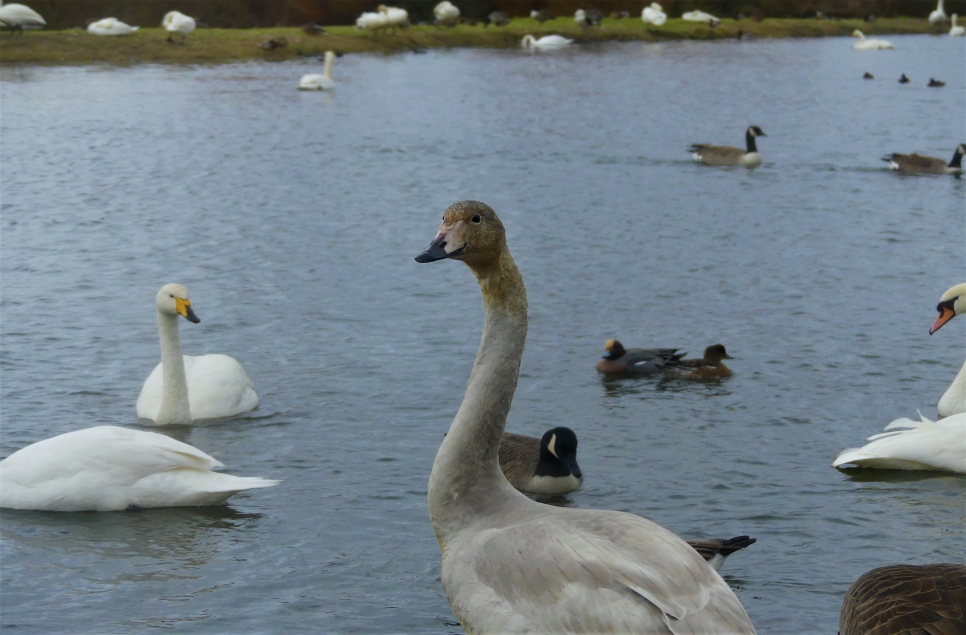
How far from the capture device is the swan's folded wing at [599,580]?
4000 millimetres

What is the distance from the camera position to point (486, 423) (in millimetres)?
4922

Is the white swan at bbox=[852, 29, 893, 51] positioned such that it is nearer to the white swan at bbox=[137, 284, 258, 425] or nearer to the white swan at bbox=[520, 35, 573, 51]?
the white swan at bbox=[520, 35, 573, 51]

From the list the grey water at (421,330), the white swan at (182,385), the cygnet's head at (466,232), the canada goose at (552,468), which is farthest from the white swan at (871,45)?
the cygnet's head at (466,232)

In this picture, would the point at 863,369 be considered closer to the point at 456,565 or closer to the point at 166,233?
the point at 456,565

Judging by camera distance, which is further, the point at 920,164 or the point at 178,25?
the point at 178,25

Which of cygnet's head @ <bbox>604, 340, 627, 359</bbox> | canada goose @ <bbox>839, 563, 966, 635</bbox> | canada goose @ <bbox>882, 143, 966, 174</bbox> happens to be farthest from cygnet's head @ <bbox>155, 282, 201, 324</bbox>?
canada goose @ <bbox>882, 143, 966, 174</bbox>

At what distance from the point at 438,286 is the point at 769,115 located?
18.7 meters

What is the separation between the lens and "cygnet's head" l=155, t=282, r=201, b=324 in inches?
365

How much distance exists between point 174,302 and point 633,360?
3.75 metres

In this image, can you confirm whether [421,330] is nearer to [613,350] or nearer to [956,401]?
[613,350]

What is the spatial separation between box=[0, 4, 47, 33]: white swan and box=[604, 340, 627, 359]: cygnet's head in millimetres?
30752

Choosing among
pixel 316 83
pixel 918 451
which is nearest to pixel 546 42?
pixel 316 83

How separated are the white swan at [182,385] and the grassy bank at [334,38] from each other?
29.7 meters

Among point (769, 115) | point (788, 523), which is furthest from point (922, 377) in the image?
point (769, 115)
